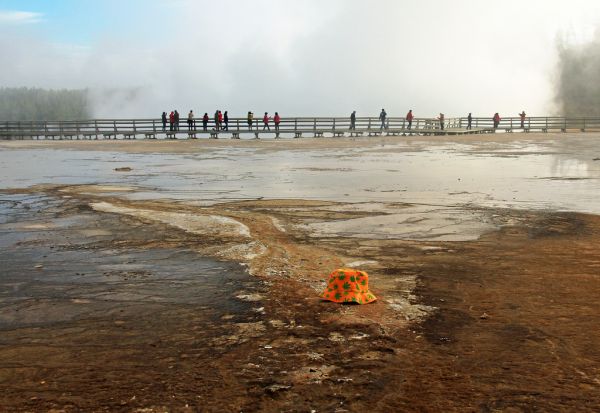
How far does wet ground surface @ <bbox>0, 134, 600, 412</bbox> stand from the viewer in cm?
407

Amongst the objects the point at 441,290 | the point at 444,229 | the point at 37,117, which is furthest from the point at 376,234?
the point at 37,117

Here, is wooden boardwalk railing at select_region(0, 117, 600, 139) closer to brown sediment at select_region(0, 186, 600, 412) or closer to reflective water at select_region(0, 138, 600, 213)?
reflective water at select_region(0, 138, 600, 213)

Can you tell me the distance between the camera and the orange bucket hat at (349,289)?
227 inches

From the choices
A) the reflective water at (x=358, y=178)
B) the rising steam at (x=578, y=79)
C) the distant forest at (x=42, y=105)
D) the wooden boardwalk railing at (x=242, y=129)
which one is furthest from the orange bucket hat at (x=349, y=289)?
the distant forest at (x=42, y=105)

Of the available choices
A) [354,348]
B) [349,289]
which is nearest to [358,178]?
[349,289]

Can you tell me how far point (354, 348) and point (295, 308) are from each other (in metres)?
1.04

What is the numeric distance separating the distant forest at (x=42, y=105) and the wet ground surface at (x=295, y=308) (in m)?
147

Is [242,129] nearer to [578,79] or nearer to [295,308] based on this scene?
[295,308]

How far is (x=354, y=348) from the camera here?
15.5 ft

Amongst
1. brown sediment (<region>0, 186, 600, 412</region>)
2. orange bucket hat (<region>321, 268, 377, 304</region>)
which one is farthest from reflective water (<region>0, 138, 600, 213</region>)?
orange bucket hat (<region>321, 268, 377, 304</region>)

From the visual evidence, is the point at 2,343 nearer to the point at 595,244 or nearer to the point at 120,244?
the point at 120,244

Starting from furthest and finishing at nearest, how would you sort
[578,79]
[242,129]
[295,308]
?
[578,79], [242,129], [295,308]

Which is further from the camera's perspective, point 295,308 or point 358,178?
point 358,178

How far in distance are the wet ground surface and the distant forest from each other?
146959 millimetres
